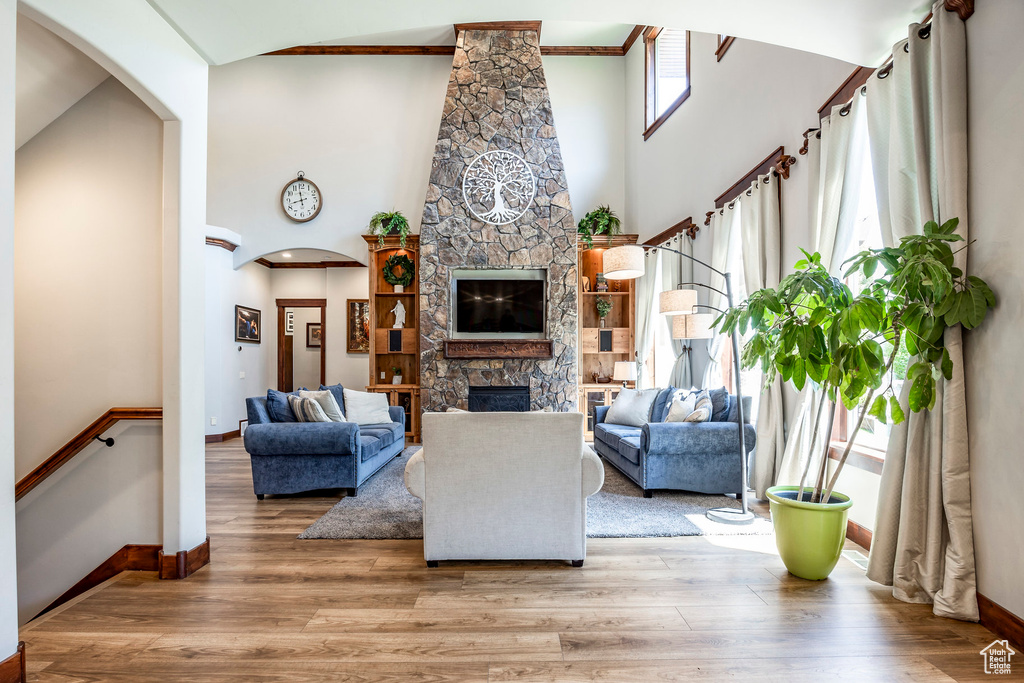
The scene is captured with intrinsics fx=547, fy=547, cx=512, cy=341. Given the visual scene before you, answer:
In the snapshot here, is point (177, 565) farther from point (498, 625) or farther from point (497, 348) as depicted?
point (497, 348)

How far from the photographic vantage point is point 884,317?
2.28 metres

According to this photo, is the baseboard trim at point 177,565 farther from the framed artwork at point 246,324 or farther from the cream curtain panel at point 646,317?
the framed artwork at point 246,324

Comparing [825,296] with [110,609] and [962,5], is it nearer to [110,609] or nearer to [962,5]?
[962,5]

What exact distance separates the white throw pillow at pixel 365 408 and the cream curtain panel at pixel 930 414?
4385mm

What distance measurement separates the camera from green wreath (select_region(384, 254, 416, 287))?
7.29m

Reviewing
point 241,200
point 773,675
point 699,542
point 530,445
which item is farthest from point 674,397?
point 241,200

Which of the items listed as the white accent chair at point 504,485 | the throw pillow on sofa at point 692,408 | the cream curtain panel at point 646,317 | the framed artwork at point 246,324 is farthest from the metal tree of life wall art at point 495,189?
the white accent chair at point 504,485

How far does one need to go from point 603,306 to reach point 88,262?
571 cm

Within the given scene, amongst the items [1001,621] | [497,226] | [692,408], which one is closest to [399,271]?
[497,226]

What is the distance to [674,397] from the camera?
15.9 feet

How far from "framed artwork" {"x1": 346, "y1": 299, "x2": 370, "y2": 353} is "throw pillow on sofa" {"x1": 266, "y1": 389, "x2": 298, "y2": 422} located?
458cm

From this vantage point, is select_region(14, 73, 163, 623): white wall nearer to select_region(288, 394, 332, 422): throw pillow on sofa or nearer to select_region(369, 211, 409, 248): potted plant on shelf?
select_region(288, 394, 332, 422): throw pillow on sofa

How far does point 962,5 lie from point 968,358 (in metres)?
1.46

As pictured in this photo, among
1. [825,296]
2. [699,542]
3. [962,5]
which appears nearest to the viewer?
[962,5]
